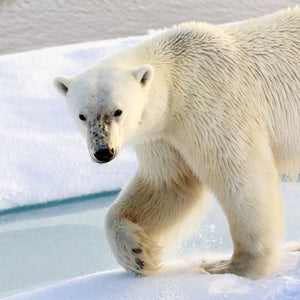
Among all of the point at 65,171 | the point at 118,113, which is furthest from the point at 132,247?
the point at 65,171

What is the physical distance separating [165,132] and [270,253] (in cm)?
72

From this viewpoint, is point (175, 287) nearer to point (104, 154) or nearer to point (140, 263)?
point (140, 263)

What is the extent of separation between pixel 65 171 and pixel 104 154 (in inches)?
88.8

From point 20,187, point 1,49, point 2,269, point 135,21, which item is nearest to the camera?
point 2,269

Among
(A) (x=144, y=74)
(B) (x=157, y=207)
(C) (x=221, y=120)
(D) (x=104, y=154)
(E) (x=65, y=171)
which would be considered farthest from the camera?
(E) (x=65, y=171)

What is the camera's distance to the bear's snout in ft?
7.43

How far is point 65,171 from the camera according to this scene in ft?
14.7

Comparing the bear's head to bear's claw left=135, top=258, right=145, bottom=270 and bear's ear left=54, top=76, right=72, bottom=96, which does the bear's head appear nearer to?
bear's ear left=54, top=76, right=72, bottom=96

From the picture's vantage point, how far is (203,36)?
109 inches

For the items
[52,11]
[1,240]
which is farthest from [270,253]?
[52,11]

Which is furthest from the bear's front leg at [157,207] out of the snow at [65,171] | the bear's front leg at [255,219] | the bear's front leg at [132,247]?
the bear's front leg at [255,219]

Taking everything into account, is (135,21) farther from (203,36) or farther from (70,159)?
(203,36)

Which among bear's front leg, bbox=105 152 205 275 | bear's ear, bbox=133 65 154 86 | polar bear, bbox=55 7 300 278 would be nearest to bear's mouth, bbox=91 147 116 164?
polar bear, bbox=55 7 300 278

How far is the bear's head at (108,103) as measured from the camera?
90.4 inches
